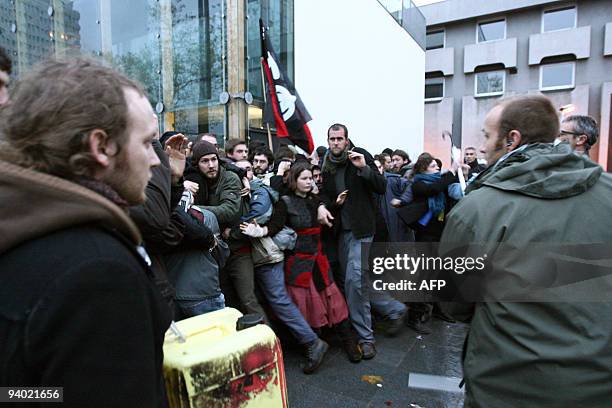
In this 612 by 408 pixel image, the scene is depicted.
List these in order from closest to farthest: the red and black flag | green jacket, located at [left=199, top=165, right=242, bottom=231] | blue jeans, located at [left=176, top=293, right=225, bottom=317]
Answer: blue jeans, located at [left=176, top=293, right=225, bottom=317] < green jacket, located at [left=199, top=165, right=242, bottom=231] < the red and black flag

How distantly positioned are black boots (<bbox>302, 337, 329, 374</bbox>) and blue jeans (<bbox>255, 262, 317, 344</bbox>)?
2.0 inches

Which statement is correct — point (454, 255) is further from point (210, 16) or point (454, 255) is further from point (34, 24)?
point (34, 24)

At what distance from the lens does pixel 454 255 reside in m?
1.58

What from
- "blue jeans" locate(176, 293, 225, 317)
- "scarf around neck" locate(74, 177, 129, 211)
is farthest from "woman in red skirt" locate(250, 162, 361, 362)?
"scarf around neck" locate(74, 177, 129, 211)

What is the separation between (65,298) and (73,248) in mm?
95

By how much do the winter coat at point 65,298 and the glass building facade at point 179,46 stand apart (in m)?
5.93

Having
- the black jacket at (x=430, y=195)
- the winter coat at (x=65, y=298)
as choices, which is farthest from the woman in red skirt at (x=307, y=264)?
the winter coat at (x=65, y=298)

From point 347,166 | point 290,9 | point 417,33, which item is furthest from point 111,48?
point 417,33

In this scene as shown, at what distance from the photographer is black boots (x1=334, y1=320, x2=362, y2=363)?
11.9 ft

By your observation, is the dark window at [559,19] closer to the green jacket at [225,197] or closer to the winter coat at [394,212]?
the winter coat at [394,212]

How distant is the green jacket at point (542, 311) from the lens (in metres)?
1.33

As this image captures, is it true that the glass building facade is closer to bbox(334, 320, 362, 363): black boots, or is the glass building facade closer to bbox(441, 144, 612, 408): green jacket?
bbox(334, 320, 362, 363): black boots

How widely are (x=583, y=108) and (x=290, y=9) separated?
1671cm

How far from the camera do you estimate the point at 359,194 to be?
393 cm
